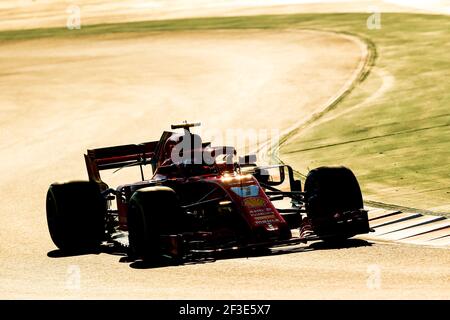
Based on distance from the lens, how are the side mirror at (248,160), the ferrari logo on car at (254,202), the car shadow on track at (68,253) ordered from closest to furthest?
the ferrari logo on car at (254,202) → the car shadow on track at (68,253) → the side mirror at (248,160)

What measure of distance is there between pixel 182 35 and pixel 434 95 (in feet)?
63.6

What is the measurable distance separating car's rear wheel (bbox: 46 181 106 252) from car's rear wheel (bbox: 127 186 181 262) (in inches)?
63.5

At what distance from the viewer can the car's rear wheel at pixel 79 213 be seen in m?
16.4

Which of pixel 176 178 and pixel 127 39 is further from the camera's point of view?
pixel 127 39

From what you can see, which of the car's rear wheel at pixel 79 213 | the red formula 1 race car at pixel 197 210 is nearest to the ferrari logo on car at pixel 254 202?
the red formula 1 race car at pixel 197 210

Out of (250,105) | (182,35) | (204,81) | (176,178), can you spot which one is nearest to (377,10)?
(182,35)

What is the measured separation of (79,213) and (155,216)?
2.06 metres

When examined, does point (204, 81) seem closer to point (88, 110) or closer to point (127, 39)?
point (88, 110)

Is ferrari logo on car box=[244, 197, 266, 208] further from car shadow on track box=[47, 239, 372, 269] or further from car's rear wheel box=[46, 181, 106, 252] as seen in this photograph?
car's rear wheel box=[46, 181, 106, 252]

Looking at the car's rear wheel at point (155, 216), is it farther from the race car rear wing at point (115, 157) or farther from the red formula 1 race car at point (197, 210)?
the race car rear wing at point (115, 157)

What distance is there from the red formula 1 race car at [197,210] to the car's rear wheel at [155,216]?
13 mm

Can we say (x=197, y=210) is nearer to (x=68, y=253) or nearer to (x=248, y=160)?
(x=68, y=253)

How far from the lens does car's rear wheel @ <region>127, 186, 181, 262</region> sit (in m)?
14.8
